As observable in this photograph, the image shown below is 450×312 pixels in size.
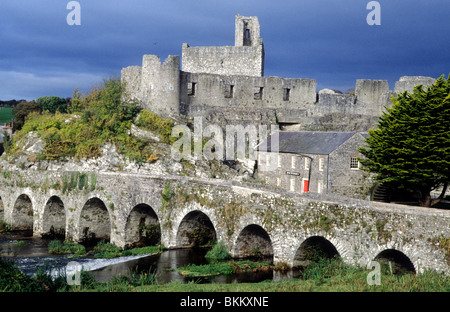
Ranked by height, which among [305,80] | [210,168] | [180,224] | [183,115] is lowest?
[180,224]

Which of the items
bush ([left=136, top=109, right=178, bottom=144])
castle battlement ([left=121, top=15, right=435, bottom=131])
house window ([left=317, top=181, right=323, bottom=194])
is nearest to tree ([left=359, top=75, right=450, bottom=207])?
house window ([left=317, top=181, right=323, bottom=194])

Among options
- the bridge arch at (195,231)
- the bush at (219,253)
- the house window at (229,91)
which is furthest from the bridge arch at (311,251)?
the house window at (229,91)

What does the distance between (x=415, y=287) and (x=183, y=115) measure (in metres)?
26.5

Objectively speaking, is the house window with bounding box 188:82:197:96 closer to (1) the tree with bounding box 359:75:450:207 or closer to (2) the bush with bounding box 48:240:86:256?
(2) the bush with bounding box 48:240:86:256

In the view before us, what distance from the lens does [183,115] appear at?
121 feet

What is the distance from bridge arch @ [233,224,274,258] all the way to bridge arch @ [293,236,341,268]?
256 centimetres

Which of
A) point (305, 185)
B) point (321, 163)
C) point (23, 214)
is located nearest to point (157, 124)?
point (23, 214)

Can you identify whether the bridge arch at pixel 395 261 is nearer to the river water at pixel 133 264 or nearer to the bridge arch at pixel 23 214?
the river water at pixel 133 264

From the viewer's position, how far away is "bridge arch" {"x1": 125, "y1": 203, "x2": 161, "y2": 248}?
25938 mm

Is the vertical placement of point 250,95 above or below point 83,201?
above

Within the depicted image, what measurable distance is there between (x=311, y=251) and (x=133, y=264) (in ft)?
27.5

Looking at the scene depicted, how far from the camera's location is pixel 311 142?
93.0 feet
